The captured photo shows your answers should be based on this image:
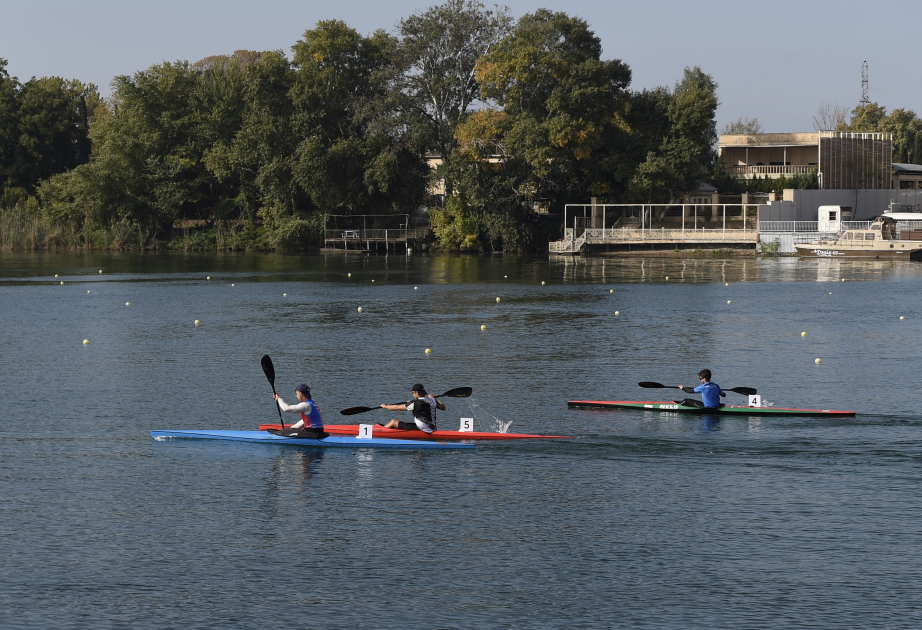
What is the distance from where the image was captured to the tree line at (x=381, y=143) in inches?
3666

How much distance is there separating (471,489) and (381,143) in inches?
3267

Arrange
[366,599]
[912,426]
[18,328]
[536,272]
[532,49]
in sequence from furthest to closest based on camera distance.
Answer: [532,49], [536,272], [18,328], [912,426], [366,599]

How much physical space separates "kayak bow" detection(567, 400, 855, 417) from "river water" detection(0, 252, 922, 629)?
0.31 metres

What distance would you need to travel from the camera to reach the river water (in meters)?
15.3

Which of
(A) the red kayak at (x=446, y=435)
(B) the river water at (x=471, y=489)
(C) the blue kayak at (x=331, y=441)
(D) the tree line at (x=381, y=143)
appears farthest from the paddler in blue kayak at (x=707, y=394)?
(D) the tree line at (x=381, y=143)

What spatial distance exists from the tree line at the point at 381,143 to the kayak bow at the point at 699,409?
65.1 metres

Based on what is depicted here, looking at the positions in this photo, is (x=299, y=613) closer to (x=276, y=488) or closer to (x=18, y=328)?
(x=276, y=488)

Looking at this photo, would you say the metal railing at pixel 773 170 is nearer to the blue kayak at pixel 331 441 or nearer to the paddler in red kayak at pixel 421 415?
the paddler in red kayak at pixel 421 415

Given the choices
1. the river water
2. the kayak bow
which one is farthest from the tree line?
the kayak bow

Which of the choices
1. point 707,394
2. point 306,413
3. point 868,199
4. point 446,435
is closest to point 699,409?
point 707,394

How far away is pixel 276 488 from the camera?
20906 mm

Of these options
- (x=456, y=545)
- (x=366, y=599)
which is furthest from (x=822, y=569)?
(x=366, y=599)

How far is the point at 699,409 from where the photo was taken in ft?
87.0

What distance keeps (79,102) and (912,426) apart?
130126 millimetres
